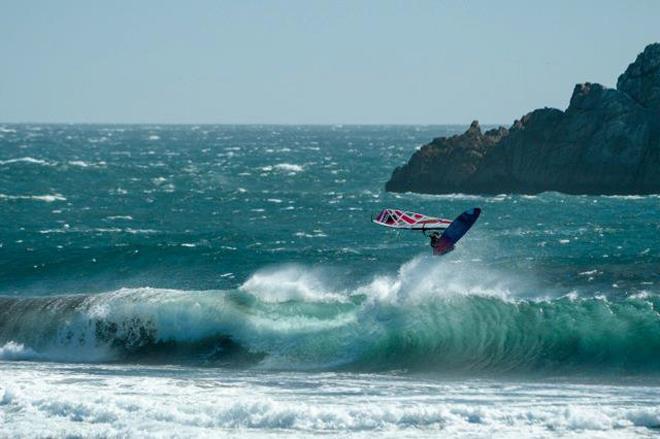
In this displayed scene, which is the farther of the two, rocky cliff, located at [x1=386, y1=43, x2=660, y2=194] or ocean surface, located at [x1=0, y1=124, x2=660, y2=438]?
rocky cliff, located at [x1=386, y1=43, x2=660, y2=194]

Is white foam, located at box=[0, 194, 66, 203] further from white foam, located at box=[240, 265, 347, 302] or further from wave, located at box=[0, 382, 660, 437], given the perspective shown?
wave, located at box=[0, 382, 660, 437]

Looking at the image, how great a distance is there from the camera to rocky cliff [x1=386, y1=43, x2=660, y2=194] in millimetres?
80938

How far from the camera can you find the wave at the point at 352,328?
34844mm

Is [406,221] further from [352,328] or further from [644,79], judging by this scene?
[644,79]

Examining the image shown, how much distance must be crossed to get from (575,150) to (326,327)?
49.9m

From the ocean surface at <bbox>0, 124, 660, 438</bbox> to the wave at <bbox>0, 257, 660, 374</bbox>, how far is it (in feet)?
0.28

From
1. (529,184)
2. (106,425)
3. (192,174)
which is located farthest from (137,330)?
(192,174)

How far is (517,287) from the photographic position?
141ft

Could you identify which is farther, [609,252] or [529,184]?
Result: [529,184]

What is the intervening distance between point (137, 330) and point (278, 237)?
2283cm

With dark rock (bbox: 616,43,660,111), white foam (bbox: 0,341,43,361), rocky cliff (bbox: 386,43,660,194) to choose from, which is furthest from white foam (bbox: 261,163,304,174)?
white foam (bbox: 0,341,43,361)

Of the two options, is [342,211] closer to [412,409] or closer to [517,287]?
[517,287]

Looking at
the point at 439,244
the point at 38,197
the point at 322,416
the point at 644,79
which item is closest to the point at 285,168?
the point at 38,197

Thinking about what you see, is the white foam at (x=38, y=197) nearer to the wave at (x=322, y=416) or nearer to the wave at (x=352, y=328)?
the wave at (x=352, y=328)
